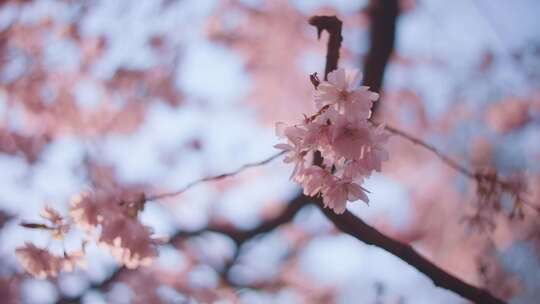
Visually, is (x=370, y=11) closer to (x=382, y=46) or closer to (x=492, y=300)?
(x=382, y=46)

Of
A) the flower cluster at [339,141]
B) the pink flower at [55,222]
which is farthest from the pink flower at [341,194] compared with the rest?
the pink flower at [55,222]

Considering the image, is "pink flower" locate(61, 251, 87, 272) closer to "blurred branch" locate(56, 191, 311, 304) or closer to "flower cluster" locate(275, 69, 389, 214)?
"blurred branch" locate(56, 191, 311, 304)

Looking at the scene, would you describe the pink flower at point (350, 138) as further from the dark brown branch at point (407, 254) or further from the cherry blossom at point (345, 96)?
the dark brown branch at point (407, 254)

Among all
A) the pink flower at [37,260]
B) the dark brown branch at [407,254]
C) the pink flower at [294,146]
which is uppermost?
the pink flower at [294,146]

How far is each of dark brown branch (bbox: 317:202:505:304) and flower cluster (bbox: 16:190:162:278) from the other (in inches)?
54.9

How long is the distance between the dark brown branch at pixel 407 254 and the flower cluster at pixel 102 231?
139cm

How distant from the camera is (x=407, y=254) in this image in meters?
2.48

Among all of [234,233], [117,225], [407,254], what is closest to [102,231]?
[117,225]

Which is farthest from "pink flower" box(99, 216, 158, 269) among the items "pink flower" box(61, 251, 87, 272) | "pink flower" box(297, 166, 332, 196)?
"pink flower" box(297, 166, 332, 196)

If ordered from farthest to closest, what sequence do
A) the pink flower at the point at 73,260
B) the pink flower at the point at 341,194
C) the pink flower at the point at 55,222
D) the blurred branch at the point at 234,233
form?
the blurred branch at the point at 234,233 → the pink flower at the point at 73,260 → the pink flower at the point at 55,222 → the pink flower at the point at 341,194

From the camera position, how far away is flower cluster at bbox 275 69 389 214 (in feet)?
6.53

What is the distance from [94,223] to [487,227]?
2.90 meters

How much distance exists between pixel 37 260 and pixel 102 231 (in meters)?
0.56

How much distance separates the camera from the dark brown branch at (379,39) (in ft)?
13.8
